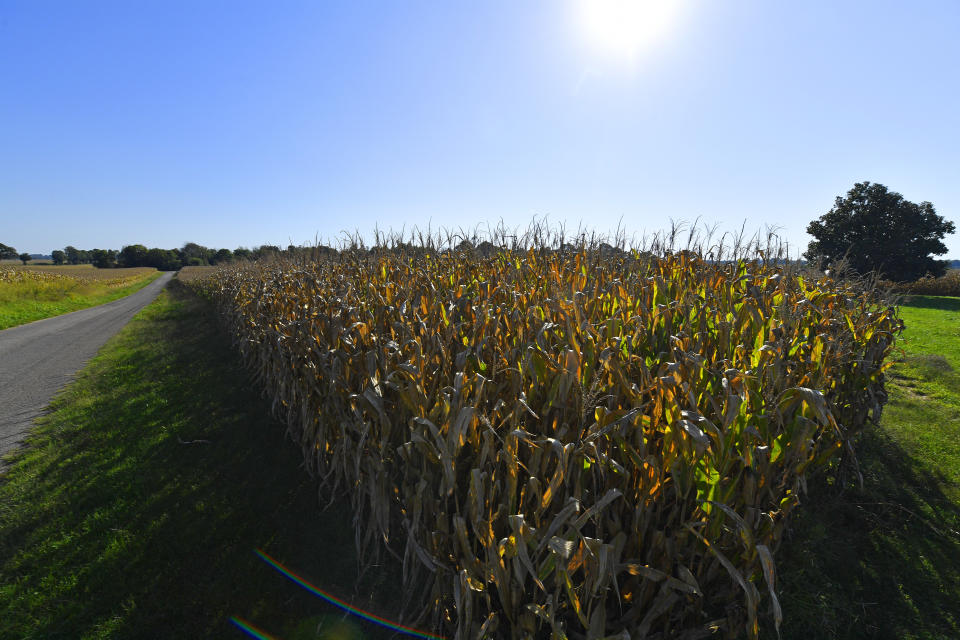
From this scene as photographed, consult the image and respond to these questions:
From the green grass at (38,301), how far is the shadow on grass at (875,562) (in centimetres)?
2001

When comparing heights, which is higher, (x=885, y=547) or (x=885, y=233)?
(x=885, y=233)

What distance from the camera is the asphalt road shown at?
569cm

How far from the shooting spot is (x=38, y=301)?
19.3 metres

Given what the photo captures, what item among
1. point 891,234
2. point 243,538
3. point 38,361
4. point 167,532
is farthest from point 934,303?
point 38,361

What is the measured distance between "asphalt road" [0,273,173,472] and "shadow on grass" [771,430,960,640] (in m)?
7.23

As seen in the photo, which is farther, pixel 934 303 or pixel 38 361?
pixel 934 303

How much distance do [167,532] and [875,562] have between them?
5.41 meters

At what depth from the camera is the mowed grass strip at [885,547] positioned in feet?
8.61

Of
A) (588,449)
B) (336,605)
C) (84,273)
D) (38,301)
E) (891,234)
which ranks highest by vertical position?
(891,234)

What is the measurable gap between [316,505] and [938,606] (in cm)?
454

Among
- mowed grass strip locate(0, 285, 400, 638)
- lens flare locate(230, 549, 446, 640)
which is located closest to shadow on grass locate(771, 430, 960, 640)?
lens flare locate(230, 549, 446, 640)

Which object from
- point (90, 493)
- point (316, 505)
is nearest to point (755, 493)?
point (316, 505)

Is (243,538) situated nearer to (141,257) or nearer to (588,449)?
(588,449)

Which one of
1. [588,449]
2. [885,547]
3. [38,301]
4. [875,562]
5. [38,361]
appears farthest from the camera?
[38,301]
